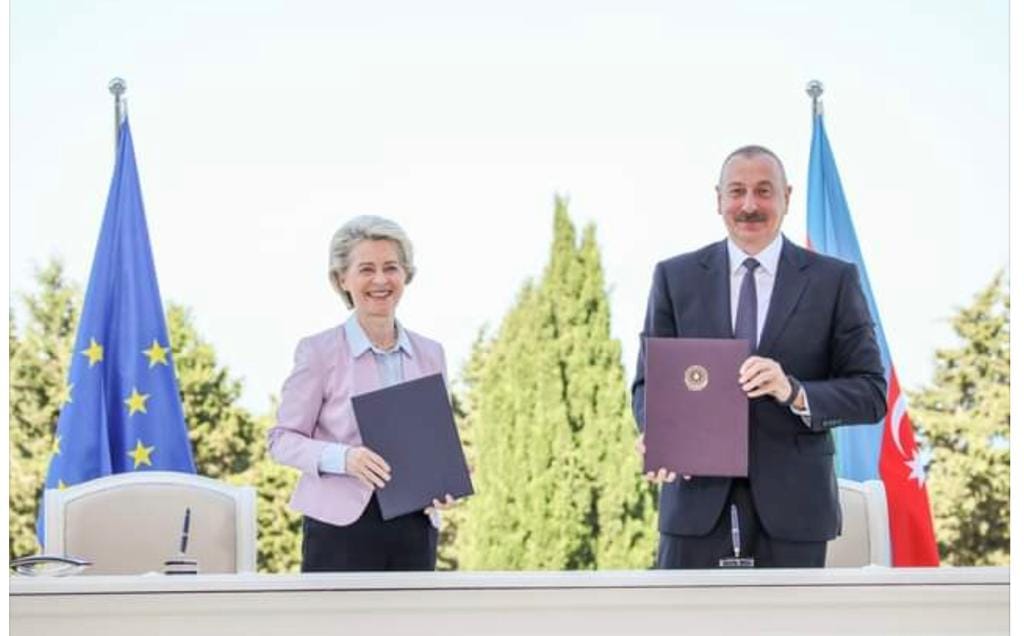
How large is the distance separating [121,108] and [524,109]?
3.10 meters

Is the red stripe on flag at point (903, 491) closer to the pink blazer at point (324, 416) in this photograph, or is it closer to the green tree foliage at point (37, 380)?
the pink blazer at point (324, 416)

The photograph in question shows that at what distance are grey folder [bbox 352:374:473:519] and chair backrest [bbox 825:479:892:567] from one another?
972 millimetres

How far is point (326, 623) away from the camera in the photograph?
2.34m

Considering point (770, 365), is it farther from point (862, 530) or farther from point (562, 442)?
point (562, 442)

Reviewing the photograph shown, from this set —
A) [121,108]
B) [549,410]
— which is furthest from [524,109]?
[121,108]

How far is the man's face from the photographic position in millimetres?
3520

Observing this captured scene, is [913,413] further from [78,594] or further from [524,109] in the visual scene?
A: [78,594]

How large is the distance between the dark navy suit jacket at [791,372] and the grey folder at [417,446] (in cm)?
42

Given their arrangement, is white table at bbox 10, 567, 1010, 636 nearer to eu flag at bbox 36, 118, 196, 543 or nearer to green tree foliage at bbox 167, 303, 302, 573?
eu flag at bbox 36, 118, 196, 543

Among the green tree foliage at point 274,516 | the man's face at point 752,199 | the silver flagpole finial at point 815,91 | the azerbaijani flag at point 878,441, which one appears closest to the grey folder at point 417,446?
the man's face at point 752,199

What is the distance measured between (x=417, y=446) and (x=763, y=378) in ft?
2.53

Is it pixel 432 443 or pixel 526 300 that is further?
pixel 526 300

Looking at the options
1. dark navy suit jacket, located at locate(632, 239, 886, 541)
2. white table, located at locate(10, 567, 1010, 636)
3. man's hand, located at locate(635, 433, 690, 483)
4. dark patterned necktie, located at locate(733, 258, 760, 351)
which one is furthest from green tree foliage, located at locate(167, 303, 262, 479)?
white table, located at locate(10, 567, 1010, 636)

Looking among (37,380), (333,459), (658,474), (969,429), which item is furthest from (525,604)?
(969,429)
